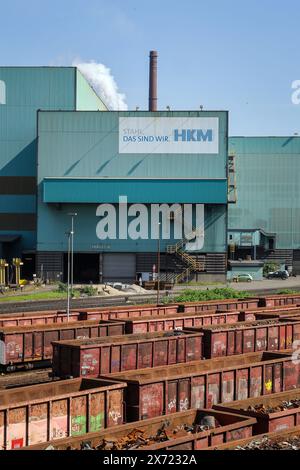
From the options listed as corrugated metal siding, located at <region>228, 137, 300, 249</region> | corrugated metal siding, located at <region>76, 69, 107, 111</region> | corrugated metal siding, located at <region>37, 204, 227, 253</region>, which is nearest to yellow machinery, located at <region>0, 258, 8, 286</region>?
corrugated metal siding, located at <region>37, 204, 227, 253</region>

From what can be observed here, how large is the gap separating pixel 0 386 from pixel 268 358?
10086mm

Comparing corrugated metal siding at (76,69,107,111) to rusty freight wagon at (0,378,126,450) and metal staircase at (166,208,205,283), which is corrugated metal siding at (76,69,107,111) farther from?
rusty freight wagon at (0,378,126,450)

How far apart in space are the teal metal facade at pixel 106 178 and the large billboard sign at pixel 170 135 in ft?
1.72

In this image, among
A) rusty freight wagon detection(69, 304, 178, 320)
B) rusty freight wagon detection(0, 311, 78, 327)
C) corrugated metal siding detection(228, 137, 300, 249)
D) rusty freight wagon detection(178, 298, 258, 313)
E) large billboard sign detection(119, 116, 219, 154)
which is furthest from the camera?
corrugated metal siding detection(228, 137, 300, 249)

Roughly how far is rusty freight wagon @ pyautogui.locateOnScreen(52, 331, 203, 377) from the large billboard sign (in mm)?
46687

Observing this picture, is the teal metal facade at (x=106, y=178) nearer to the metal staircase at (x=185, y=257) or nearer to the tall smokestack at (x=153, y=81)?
the metal staircase at (x=185, y=257)

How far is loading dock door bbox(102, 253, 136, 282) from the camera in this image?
7481cm

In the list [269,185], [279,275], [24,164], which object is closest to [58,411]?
[24,164]

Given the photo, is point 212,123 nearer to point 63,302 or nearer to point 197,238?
point 197,238

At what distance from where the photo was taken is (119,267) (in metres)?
75.2

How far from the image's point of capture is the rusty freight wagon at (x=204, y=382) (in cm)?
1894

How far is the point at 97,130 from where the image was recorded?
73688mm

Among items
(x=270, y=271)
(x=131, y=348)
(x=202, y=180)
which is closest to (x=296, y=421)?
(x=131, y=348)

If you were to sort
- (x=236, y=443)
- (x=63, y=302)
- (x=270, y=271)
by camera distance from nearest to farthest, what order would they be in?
(x=236, y=443)
(x=63, y=302)
(x=270, y=271)
